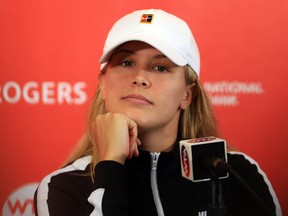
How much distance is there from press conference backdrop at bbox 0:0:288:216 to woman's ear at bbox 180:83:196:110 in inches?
12.5

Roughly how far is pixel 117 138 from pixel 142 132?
14 centimetres

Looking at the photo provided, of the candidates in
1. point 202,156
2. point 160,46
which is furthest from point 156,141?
point 202,156

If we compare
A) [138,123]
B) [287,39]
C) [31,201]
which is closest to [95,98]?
[138,123]

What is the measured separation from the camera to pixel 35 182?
164 cm

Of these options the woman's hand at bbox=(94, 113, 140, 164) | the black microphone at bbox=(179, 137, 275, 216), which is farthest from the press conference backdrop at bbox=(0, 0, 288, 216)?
the black microphone at bbox=(179, 137, 275, 216)

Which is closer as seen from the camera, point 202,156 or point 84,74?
point 202,156

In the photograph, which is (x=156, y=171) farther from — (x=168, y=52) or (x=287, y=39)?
(x=287, y=39)

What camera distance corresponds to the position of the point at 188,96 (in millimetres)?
1368

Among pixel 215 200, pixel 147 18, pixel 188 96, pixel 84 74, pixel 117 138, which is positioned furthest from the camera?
pixel 84 74

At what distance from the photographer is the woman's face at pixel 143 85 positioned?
1.19 metres

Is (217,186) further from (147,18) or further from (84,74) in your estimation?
(84,74)

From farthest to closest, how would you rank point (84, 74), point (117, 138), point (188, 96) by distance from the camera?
point (84, 74) → point (188, 96) → point (117, 138)

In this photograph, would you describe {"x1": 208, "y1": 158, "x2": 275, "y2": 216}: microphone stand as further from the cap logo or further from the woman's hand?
the cap logo

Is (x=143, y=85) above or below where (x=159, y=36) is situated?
below
